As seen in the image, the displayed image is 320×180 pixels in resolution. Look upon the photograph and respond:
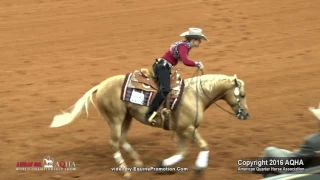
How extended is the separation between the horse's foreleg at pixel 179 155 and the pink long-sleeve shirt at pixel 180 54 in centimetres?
114

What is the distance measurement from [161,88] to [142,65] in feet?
18.7

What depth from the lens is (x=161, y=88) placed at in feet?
27.2

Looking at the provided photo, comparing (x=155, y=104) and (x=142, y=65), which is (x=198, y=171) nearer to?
(x=155, y=104)

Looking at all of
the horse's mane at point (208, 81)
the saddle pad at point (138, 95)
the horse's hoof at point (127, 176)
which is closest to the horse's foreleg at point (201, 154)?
the saddle pad at point (138, 95)

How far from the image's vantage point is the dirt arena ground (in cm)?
942

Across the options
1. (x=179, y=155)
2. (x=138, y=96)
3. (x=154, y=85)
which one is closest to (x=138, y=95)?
(x=138, y=96)

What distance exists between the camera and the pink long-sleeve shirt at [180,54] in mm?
8148

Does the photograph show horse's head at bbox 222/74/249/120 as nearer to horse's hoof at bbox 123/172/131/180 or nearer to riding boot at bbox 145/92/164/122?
riding boot at bbox 145/92/164/122

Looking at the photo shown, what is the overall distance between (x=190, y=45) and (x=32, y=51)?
7.76 metres

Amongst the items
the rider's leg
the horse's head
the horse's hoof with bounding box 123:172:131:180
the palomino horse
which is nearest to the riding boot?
the rider's leg

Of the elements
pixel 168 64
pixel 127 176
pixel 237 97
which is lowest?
pixel 127 176

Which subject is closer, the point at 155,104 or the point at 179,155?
the point at 155,104

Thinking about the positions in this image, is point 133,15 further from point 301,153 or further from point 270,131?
point 301,153

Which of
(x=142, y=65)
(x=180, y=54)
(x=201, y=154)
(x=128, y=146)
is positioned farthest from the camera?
(x=142, y=65)
